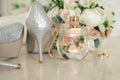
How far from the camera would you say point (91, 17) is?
2.38 ft

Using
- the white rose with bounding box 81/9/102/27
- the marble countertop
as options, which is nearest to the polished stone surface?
the marble countertop

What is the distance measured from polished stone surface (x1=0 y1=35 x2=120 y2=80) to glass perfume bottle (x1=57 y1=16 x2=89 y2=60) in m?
0.02

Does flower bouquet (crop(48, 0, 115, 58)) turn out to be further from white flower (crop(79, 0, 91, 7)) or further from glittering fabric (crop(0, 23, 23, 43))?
Result: glittering fabric (crop(0, 23, 23, 43))

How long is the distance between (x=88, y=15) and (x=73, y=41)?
0.09m

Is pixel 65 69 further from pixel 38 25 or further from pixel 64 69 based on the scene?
pixel 38 25

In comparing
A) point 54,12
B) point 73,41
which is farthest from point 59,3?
Result: point 73,41

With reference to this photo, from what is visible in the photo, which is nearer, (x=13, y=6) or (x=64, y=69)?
(x=64, y=69)

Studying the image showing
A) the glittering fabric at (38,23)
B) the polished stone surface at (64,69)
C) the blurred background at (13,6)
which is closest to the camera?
the polished stone surface at (64,69)

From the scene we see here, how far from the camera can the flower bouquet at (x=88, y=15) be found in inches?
29.0

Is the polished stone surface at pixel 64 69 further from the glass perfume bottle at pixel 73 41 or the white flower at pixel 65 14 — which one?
the white flower at pixel 65 14

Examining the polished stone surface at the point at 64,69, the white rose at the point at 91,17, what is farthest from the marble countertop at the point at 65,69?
the white rose at the point at 91,17

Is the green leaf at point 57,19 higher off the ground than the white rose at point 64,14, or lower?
lower

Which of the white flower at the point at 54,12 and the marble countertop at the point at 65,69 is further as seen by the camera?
the white flower at the point at 54,12

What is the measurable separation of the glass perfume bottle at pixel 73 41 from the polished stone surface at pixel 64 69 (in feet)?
0.08
